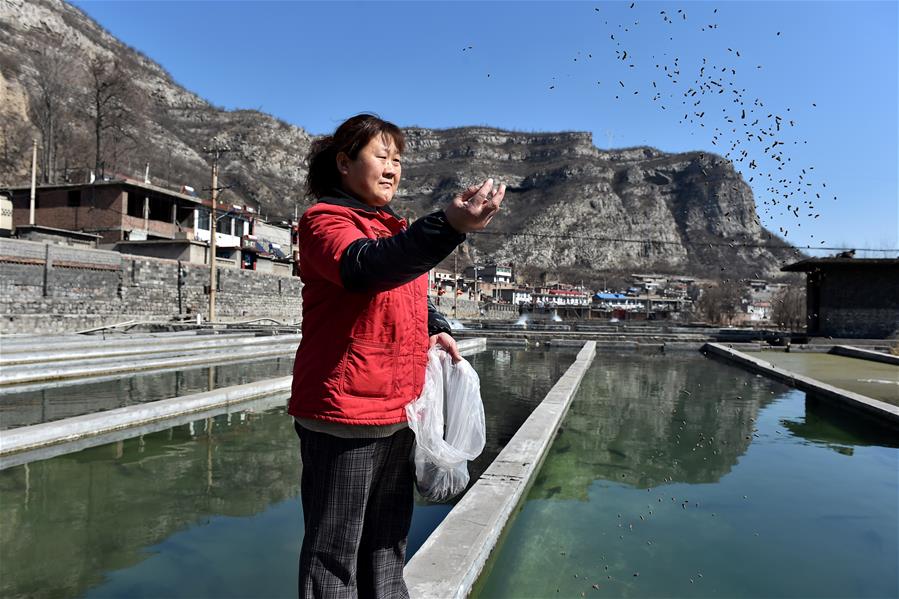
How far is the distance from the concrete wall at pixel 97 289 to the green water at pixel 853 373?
22.6 metres

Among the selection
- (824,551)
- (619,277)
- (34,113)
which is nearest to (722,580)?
(824,551)

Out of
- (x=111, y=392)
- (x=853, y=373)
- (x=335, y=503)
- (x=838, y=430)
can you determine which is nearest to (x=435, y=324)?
(x=335, y=503)

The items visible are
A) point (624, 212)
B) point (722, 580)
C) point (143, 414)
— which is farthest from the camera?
point (624, 212)

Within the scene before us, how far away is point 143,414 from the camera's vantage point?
584 cm

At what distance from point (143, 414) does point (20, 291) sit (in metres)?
17.5

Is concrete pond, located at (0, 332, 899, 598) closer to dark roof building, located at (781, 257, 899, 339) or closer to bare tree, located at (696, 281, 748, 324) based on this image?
dark roof building, located at (781, 257, 899, 339)

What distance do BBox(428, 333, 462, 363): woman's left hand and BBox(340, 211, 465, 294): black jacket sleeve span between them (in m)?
0.68

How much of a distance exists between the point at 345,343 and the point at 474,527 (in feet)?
6.22

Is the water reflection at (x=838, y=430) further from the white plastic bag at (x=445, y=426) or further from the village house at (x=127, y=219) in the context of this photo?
the village house at (x=127, y=219)

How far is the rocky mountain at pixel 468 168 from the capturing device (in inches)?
2457

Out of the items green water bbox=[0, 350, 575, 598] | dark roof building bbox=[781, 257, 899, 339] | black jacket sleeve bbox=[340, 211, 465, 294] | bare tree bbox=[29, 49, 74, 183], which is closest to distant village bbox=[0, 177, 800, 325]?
bare tree bbox=[29, 49, 74, 183]

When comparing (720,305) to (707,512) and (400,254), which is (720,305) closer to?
(707,512)

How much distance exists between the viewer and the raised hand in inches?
45.3

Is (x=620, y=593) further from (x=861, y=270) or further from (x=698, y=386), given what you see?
(x=861, y=270)
